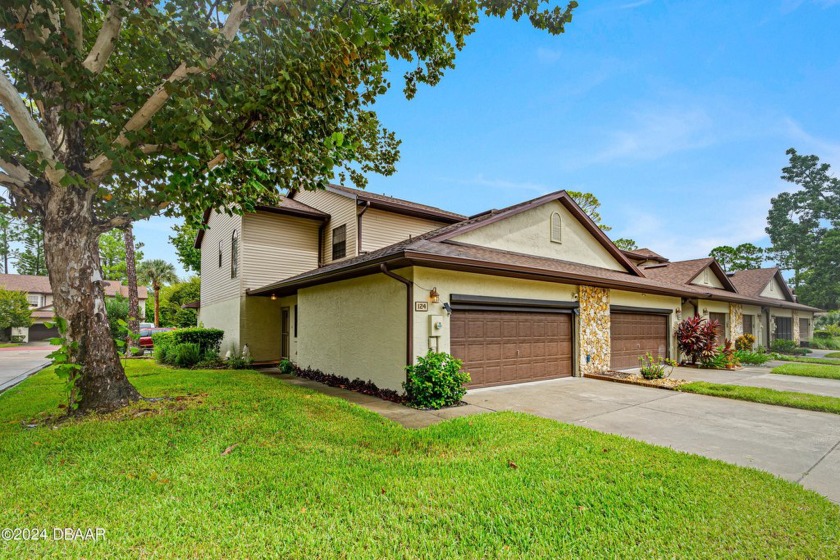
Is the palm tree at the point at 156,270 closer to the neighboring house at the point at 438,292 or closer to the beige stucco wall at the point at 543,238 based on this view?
the neighboring house at the point at 438,292

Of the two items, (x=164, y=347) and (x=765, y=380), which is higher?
(x=164, y=347)

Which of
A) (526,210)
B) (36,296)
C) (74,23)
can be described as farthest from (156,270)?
(526,210)

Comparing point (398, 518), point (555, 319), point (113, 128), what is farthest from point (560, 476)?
point (113, 128)

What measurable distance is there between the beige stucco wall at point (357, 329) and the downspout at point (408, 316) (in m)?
0.15

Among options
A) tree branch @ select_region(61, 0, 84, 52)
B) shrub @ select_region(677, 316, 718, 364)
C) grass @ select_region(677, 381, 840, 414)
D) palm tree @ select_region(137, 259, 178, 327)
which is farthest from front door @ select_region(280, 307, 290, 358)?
palm tree @ select_region(137, 259, 178, 327)

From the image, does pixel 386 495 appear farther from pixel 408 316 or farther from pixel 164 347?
pixel 164 347

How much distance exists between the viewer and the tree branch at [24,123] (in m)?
5.26

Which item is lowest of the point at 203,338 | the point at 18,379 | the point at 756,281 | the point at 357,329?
the point at 18,379

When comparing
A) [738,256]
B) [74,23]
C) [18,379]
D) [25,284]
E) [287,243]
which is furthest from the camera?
[25,284]

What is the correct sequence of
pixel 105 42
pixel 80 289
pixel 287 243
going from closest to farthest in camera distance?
pixel 105 42 < pixel 80 289 < pixel 287 243

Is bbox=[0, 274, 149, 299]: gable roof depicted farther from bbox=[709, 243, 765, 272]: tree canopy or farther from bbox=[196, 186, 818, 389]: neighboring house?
bbox=[709, 243, 765, 272]: tree canopy

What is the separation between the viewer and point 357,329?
10031mm

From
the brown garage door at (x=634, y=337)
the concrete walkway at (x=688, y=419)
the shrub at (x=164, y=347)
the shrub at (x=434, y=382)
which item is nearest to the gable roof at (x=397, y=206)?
the concrete walkway at (x=688, y=419)

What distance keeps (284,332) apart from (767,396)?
14769 mm
